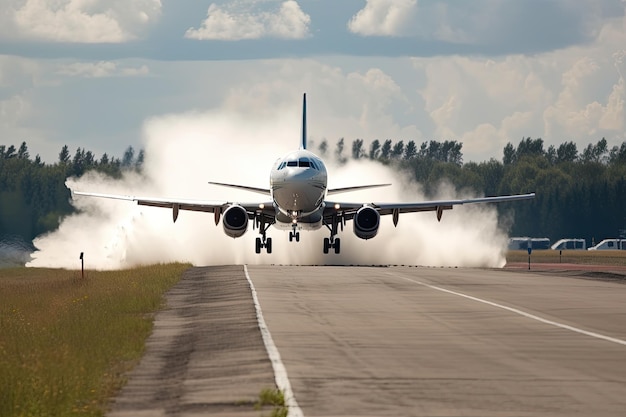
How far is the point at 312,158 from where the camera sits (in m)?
55.8

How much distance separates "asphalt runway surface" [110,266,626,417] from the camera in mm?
14562

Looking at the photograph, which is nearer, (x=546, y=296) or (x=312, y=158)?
(x=546, y=296)

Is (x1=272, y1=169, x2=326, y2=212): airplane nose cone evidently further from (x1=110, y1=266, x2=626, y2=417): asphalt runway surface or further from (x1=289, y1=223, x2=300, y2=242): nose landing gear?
(x1=110, y1=266, x2=626, y2=417): asphalt runway surface

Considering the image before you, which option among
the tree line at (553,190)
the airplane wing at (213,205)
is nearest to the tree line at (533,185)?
the tree line at (553,190)

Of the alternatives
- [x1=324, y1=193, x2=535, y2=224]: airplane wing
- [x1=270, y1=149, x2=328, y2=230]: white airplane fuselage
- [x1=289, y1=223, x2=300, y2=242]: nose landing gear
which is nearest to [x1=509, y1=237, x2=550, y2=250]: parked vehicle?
[x1=324, y1=193, x2=535, y2=224]: airplane wing

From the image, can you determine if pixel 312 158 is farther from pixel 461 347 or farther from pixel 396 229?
pixel 461 347

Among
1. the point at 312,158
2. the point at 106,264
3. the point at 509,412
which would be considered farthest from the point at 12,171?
the point at 509,412

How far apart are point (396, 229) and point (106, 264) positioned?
1701cm

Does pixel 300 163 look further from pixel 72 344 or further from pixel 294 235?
pixel 72 344

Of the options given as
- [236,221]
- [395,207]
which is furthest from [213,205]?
[395,207]

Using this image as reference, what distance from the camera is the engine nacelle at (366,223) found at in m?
57.0

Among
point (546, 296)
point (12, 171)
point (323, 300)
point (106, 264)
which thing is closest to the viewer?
point (323, 300)

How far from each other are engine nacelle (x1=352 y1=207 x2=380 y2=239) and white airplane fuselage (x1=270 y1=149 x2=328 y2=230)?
68.3 inches

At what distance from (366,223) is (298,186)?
4.65m
